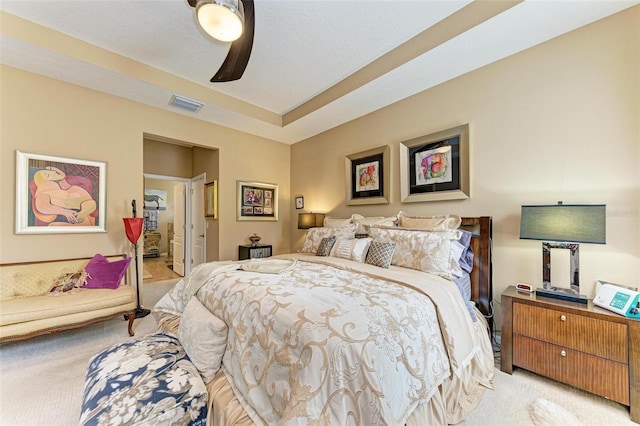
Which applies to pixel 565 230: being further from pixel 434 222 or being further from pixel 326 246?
pixel 326 246

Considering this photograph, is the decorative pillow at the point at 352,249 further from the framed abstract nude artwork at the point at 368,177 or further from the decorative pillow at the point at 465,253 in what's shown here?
the framed abstract nude artwork at the point at 368,177

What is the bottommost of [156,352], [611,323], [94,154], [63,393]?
[63,393]

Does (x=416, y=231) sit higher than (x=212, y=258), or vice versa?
(x=416, y=231)

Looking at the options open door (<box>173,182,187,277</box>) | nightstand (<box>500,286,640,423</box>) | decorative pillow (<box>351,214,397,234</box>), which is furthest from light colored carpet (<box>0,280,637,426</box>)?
open door (<box>173,182,187,277</box>)

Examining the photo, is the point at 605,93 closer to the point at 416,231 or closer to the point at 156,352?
the point at 416,231

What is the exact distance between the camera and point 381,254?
230 centimetres

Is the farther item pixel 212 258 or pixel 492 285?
pixel 212 258

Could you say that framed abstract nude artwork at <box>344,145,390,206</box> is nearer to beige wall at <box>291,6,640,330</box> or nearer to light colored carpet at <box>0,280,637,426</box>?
beige wall at <box>291,6,640,330</box>

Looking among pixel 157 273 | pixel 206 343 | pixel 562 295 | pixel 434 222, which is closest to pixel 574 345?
pixel 562 295

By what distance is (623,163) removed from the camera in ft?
6.15

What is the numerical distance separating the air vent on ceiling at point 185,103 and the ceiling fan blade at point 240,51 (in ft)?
4.92

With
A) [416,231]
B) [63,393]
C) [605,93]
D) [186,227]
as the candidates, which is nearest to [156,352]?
[63,393]

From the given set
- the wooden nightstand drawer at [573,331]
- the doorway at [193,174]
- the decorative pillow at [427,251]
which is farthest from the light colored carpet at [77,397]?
the doorway at [193,174]

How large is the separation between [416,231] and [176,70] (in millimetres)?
3391
